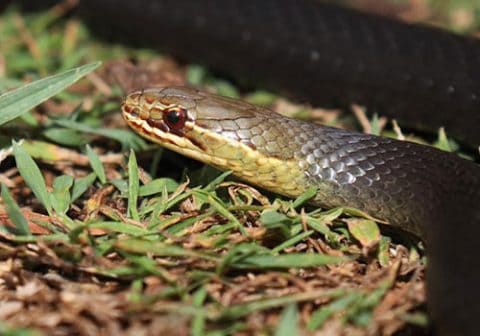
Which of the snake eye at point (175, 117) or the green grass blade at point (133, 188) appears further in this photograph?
the snake eye at point (175, 117)

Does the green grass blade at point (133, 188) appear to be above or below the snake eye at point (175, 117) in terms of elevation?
below

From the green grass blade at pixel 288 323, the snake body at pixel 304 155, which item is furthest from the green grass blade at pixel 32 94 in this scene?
the green grass blade at pixel 288 323

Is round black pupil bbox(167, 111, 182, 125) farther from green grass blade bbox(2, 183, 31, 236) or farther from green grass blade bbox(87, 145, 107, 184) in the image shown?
green grass blade bbox(2, 183, 31, 236)

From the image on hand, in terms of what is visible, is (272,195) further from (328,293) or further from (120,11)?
(120,11)

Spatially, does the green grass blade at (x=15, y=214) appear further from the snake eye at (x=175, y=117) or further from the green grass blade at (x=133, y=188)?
the snake eye at (x=175, y=117)

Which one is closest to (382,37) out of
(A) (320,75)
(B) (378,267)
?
(A) (320,75)

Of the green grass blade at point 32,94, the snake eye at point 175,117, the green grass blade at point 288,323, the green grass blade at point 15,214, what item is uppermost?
the snake eye at point 175,117

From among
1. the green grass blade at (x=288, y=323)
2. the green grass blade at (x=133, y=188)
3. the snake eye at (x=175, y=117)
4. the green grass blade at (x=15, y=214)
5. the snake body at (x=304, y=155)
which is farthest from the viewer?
the snake eye at (x=175, y=117)
